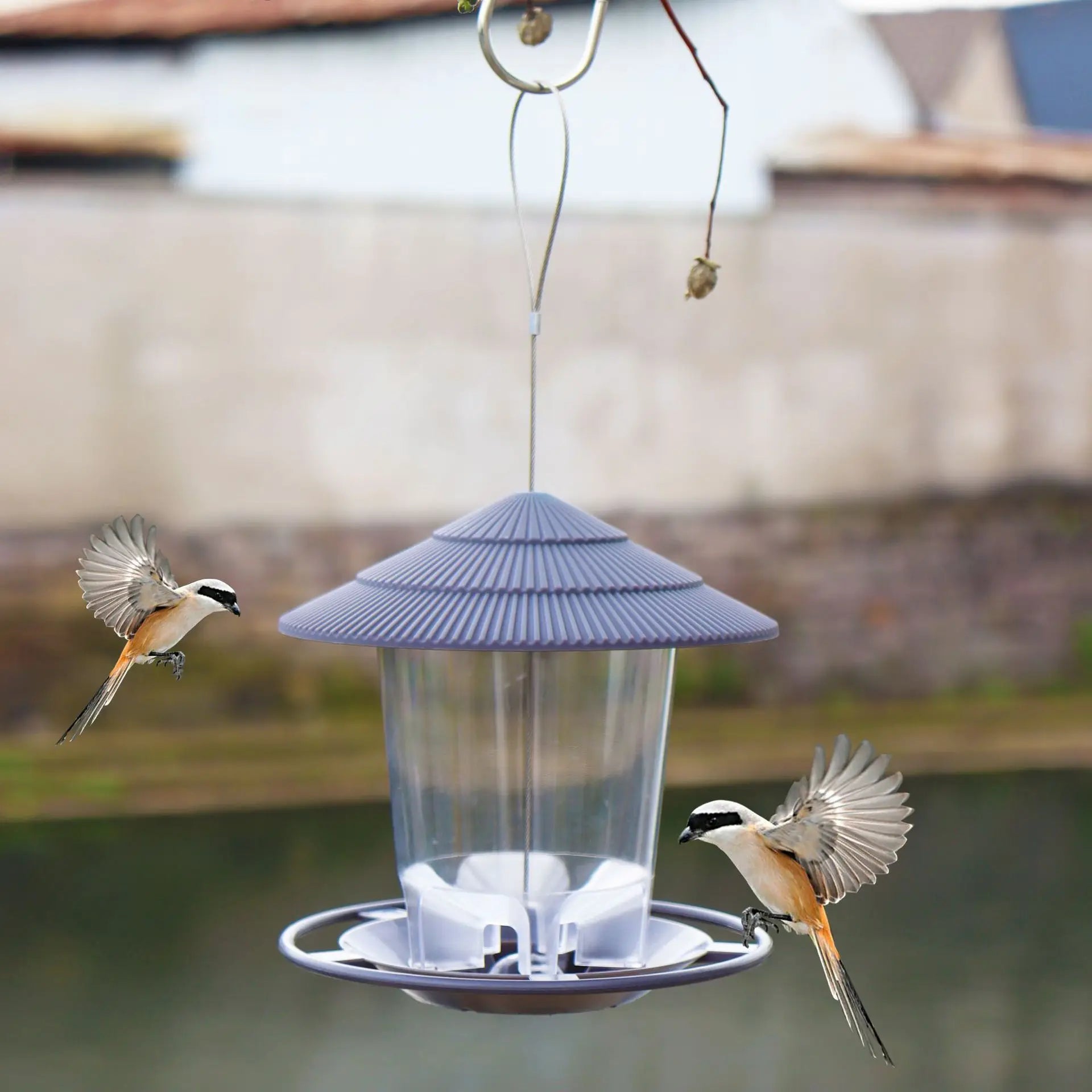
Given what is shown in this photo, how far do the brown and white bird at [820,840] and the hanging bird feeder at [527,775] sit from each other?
0.19ft

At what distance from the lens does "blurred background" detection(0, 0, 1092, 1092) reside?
19.4ft

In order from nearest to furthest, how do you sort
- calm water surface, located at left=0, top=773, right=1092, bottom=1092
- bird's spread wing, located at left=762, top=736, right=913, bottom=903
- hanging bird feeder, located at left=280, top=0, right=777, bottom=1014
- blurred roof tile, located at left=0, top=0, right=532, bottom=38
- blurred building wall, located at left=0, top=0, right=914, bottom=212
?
bird's spread wing, located at left=762, top=736, right=913, bottom=903 < hanging bird feeder, located at left=280, top=0, right=777, bottom=1014 < calm water surface, located at left=0, top=773, right=1092, bottom=1092 < blurred roof tile, located at left=0, top=0, right=532, bottom=38 < blurred building wall, located at left=0, top=0, right=914, bottom=212

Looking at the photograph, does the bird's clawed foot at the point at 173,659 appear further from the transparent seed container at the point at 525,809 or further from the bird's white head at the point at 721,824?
the bird's white head at the point at 721,824

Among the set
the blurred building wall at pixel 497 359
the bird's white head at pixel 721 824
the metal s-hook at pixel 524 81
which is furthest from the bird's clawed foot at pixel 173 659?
the blurred building wall at pixel 497 359

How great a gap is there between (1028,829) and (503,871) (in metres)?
4.95

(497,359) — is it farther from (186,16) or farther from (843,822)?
(843,822)

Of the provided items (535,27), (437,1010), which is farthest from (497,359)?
(535,27)

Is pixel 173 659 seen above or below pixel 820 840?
above

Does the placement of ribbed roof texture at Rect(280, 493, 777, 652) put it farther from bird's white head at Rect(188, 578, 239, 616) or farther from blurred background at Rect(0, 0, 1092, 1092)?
blurred background at Rect(0, 0, 1092, 1092)

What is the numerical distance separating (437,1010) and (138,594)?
11.6 ft

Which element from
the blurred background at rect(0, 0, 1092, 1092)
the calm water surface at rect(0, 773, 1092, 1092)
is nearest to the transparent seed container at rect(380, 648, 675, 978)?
the calm water surface at rect(0, 773, 1092, 1092)

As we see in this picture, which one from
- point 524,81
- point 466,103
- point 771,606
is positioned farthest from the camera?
point 771,606

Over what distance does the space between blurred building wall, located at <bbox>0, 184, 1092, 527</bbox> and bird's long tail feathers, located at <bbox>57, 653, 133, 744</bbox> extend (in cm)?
453

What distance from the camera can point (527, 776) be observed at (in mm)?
1723
